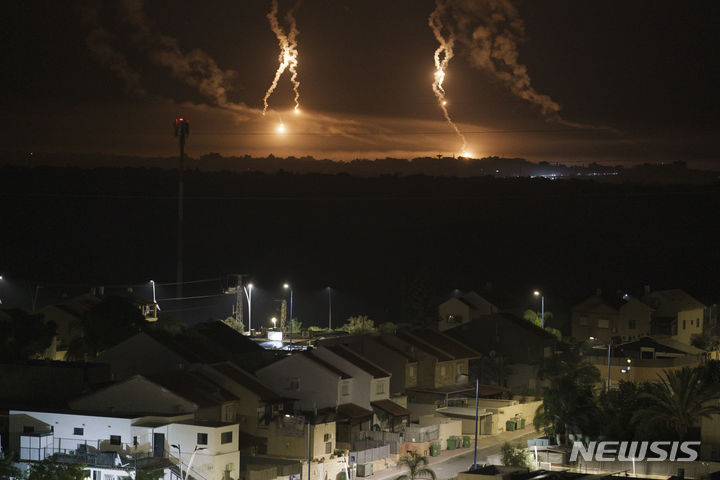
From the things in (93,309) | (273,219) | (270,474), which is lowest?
(270,474)

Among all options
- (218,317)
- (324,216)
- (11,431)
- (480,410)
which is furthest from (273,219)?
(11,431)

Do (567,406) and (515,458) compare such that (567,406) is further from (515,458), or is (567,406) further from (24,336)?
(24,336)

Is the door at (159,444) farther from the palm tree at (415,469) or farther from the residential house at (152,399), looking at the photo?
the palm tree at (415,469)

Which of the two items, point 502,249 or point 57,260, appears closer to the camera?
point 57,260

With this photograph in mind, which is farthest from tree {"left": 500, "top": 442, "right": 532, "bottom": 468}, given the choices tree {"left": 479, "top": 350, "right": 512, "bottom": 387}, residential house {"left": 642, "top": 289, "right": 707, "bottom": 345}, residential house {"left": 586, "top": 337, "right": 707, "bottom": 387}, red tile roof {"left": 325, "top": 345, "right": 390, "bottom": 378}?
residential house {"left": 642, "top": 289, "right": 707, "bottom": 345}

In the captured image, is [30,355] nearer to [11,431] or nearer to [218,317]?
[11,431]

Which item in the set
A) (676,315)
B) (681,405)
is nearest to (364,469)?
(681,405)
